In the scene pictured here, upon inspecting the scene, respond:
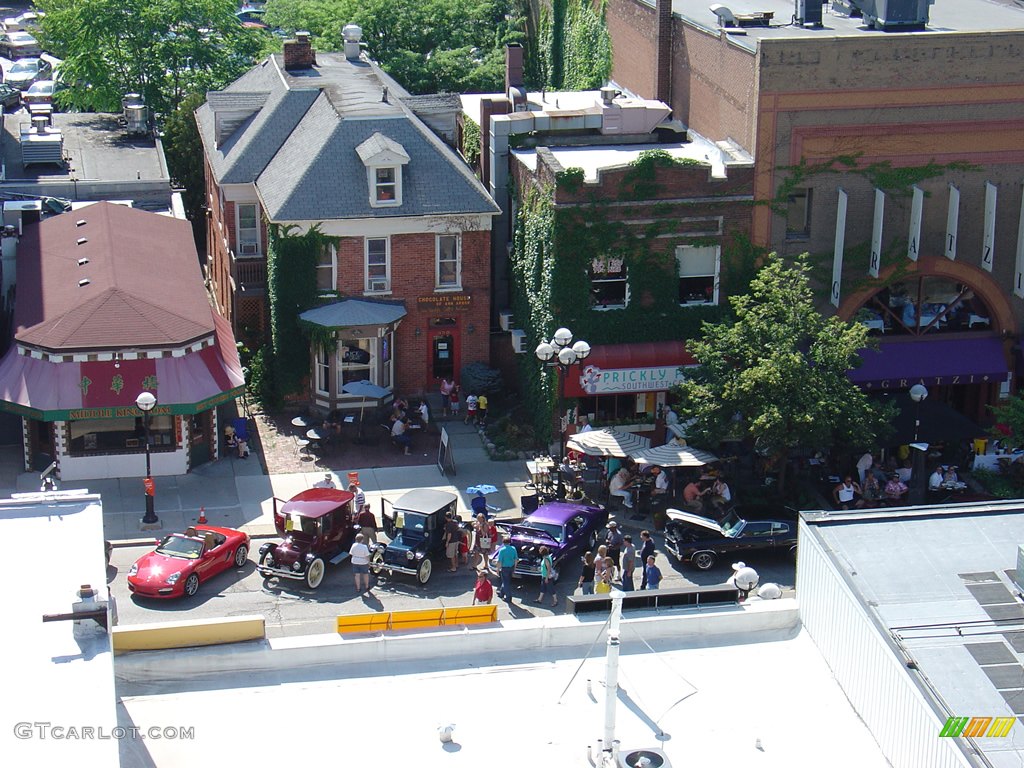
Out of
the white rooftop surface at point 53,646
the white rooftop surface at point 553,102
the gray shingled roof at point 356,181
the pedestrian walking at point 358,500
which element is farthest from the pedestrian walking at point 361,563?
the white rooftop surface at point 553,102

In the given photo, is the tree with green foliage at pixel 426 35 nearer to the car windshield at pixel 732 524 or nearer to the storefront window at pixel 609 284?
the storefront window at pixel 609 284

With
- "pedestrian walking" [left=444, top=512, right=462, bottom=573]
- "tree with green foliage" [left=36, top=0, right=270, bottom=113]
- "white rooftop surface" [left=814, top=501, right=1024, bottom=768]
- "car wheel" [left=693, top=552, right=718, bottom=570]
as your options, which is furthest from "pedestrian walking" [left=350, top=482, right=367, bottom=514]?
"tree with green foliage" [left=36, top=0, right=270, bottom=113]

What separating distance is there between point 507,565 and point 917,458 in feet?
41.9

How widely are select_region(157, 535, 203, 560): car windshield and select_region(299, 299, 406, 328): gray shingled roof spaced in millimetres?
10787

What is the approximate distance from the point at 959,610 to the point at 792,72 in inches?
867

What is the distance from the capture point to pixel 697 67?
4603cm

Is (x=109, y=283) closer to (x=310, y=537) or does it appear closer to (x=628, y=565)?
(x=310, y=537)

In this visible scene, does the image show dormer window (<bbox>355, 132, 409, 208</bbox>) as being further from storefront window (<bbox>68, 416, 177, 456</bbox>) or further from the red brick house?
storefront window (<bbox>68, 416, 177, 456</bbox>)

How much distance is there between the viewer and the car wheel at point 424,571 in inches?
1339

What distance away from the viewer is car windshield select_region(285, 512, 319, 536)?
34219 millimetres

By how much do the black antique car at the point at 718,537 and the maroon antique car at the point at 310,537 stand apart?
25.1ft

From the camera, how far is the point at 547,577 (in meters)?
33.6

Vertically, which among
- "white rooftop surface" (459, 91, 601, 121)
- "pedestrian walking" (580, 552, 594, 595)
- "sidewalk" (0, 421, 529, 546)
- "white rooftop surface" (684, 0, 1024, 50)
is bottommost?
"sidewalk" (0, 421, 529, 546)

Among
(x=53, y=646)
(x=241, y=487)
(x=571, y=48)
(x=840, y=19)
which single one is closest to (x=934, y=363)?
(x=840, y=19)
